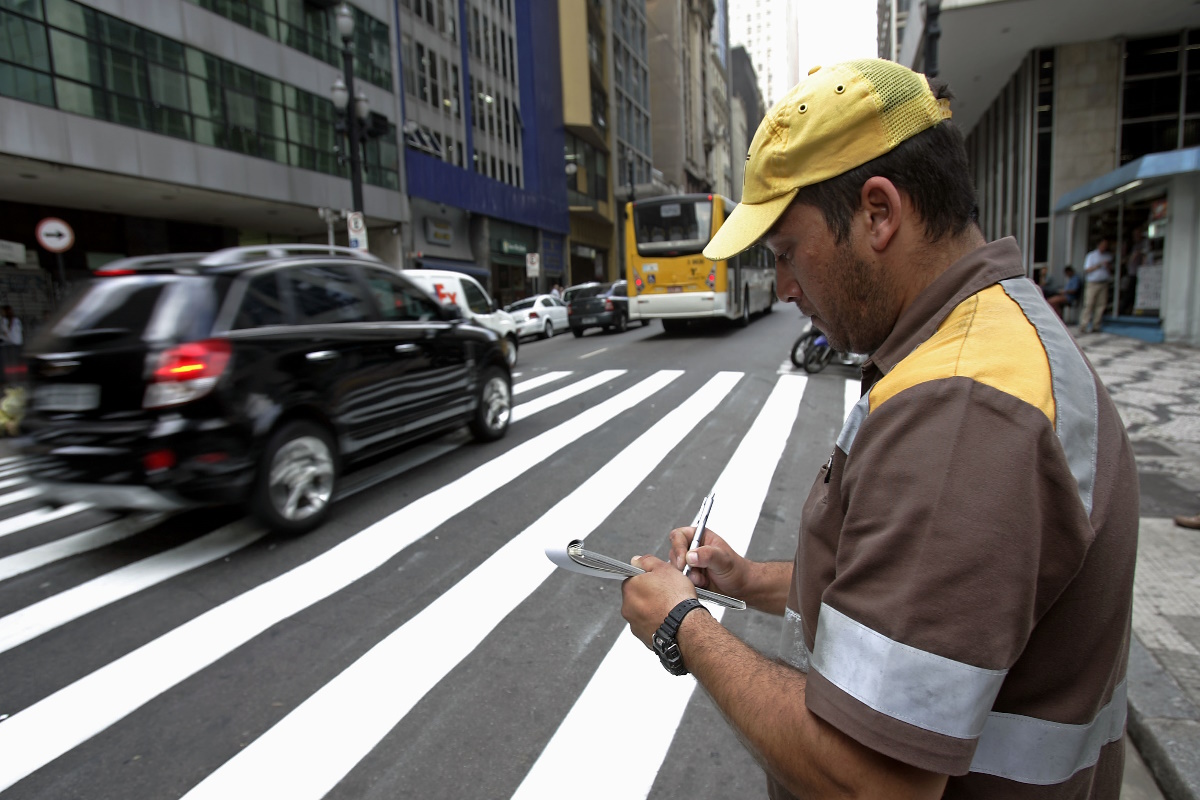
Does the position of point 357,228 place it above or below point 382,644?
above

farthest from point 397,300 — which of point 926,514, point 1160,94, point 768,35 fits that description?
point 768,35

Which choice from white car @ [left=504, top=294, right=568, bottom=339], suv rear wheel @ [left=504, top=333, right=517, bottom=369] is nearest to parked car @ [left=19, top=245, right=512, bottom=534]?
suv rear wheel @ [left=504, top=333, right=517, bottom=369]

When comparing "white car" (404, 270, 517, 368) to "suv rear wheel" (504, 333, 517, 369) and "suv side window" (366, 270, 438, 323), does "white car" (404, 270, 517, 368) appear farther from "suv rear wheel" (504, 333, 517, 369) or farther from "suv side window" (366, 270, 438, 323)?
"suv side window" (366, 270, 438, 323)

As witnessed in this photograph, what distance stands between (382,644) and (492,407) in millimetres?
4211

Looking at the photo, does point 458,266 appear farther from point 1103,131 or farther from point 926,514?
point 926,514

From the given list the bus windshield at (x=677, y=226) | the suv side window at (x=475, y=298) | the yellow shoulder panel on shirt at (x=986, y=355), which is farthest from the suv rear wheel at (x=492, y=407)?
the bus windshield at (x=677, y=226)

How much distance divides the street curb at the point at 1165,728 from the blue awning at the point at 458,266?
2907cm

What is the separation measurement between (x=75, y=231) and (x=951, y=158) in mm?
25754

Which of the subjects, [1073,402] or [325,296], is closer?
[1073,402]

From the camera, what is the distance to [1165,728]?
97.8 inches

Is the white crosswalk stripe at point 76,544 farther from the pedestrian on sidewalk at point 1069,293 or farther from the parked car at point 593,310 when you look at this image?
the pedestrian on sidewalk at point 1069,293

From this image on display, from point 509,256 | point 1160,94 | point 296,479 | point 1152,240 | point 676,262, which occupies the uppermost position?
point 1160,94

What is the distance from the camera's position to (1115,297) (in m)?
16.2

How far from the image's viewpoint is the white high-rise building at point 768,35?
186 m
